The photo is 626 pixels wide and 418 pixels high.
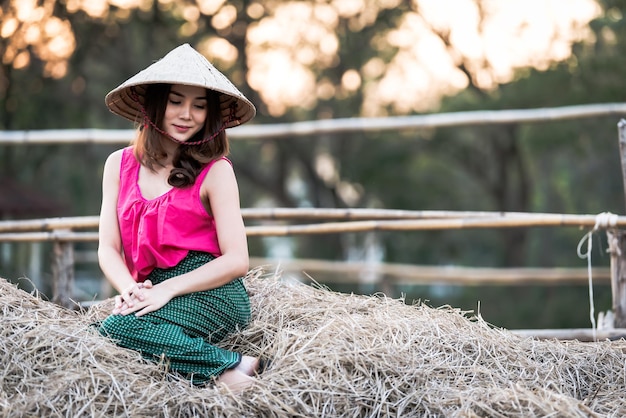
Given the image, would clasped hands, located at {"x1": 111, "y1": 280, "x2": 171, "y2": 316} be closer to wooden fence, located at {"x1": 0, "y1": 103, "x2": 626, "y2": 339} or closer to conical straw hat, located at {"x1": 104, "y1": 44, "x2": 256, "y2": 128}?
conical straw hat, located at {"x1": 104, "y1": 44, "x2": 256, "y2": 128}

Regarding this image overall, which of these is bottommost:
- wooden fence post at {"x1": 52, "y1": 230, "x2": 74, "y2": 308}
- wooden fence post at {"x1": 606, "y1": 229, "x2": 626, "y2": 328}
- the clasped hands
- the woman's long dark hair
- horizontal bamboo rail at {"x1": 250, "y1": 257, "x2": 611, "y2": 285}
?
horizontal bamboo rail at {"x1": 250, "y1": 257, "x2": 611, "y2": 285}

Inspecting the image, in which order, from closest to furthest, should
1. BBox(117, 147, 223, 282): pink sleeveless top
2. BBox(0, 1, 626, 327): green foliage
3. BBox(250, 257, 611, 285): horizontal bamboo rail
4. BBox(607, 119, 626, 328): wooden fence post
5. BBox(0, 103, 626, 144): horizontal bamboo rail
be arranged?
BBox(117, 147, 223, 282): pink sleeveless top → BBox(607, 119, 626, 328): wooden fence post → BBox(0, 103, 626, 144): horizontal bamboo rail → BBox(250, 257, 611, 285): horizontal bamboo rail → BBox(0, 1, 626, 327): green foliage

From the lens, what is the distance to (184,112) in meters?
2.56

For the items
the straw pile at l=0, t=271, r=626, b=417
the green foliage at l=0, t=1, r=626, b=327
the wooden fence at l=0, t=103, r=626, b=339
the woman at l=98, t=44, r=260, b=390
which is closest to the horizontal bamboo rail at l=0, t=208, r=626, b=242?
the wooden fence at l=0, t=103, r=626, b=339

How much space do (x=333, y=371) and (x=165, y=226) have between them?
0.68 metres

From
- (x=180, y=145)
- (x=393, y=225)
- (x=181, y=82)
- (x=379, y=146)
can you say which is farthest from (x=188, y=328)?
(x=379, y=146)

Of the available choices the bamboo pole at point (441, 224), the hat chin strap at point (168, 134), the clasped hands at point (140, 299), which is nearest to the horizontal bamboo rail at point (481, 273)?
the bamboo pole at point (441, 224)

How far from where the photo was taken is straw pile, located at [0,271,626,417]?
205 centimetres

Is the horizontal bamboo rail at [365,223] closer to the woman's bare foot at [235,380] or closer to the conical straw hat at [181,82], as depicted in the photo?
the conical straw hat at [181,82]

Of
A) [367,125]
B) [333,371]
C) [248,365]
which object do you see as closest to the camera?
[333,371]

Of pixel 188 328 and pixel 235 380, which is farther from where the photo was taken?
pixel 188 328

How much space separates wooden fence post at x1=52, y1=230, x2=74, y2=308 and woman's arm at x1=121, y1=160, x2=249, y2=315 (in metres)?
1.14

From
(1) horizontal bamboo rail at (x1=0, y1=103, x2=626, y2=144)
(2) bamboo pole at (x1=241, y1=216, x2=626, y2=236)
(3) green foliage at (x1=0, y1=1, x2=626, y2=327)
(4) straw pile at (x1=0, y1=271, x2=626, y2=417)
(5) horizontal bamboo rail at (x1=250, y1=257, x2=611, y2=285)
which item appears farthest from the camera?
(3) green foliage at (x1=0, y1=1, x2=626, y2=327)

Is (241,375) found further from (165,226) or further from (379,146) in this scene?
(379,146)
